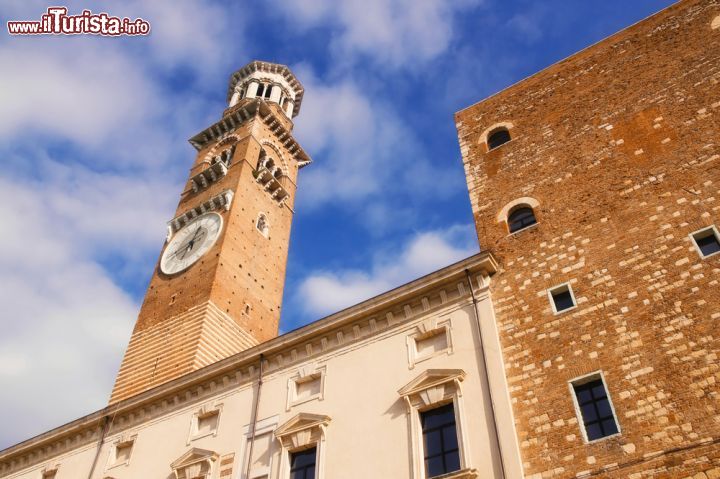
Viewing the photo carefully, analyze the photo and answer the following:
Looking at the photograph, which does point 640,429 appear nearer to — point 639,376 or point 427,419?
point 639,376

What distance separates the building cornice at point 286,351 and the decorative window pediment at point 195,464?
1660 mm

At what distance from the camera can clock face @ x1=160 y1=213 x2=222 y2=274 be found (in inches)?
1150

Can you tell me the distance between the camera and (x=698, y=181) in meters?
13.9

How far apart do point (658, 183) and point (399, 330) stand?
662 centimetres

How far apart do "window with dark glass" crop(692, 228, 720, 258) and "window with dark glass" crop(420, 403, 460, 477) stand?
19.1ft

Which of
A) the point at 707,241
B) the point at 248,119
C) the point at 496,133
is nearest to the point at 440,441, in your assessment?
the point at 707,241

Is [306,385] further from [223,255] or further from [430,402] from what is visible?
[223,255]

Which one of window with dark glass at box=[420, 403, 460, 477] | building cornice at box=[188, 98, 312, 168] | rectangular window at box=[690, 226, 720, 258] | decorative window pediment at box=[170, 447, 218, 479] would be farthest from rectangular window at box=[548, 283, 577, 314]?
building cornice at box=[188, 98, 312, 168]

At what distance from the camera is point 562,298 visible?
45.5 feet

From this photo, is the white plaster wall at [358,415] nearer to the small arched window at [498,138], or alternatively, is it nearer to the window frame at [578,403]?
the window frame at [578,403]

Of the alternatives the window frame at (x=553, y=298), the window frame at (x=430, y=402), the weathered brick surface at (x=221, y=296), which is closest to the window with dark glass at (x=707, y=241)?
the window frame at (x=553, y=298)

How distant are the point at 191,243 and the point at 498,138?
16678mm

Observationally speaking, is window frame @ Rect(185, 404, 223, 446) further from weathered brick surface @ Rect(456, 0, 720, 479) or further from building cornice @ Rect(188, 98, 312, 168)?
building cornice @ Rect(188, 98, 312, 168)

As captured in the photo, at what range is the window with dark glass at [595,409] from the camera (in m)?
11.3
